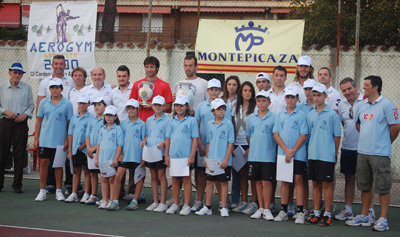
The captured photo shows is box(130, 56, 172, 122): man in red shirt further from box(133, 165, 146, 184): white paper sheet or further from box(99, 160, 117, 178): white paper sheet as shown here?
box(99, 160, 117, 178): white paper sheet

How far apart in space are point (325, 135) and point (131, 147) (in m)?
2.71

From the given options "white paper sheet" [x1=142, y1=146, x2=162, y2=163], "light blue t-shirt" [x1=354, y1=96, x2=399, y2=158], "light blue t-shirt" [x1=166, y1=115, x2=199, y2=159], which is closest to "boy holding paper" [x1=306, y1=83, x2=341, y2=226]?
"light blue t-shirt" [x1=354, y1=96, x2=399, y2=158]

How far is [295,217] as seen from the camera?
26.6ft

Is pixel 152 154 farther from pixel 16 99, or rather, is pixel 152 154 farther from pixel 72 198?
pixel 16 99

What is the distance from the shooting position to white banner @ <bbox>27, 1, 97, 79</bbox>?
1164cm

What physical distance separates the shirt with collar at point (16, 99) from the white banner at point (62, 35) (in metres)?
1.63

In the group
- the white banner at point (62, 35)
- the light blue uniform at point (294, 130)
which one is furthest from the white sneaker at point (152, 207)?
the white banner at point (62, 35)

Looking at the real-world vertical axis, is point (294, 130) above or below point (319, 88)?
below

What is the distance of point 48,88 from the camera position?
9977 millimetres

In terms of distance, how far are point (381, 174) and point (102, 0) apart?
24.9 metres

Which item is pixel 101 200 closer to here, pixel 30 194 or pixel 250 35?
pixel 30 194

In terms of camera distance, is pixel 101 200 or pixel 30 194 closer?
pixel 101 200

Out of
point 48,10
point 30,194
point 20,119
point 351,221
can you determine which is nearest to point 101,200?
point 30,194

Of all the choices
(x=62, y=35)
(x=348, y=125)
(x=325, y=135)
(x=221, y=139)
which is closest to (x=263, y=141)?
(x=221, y=139)
